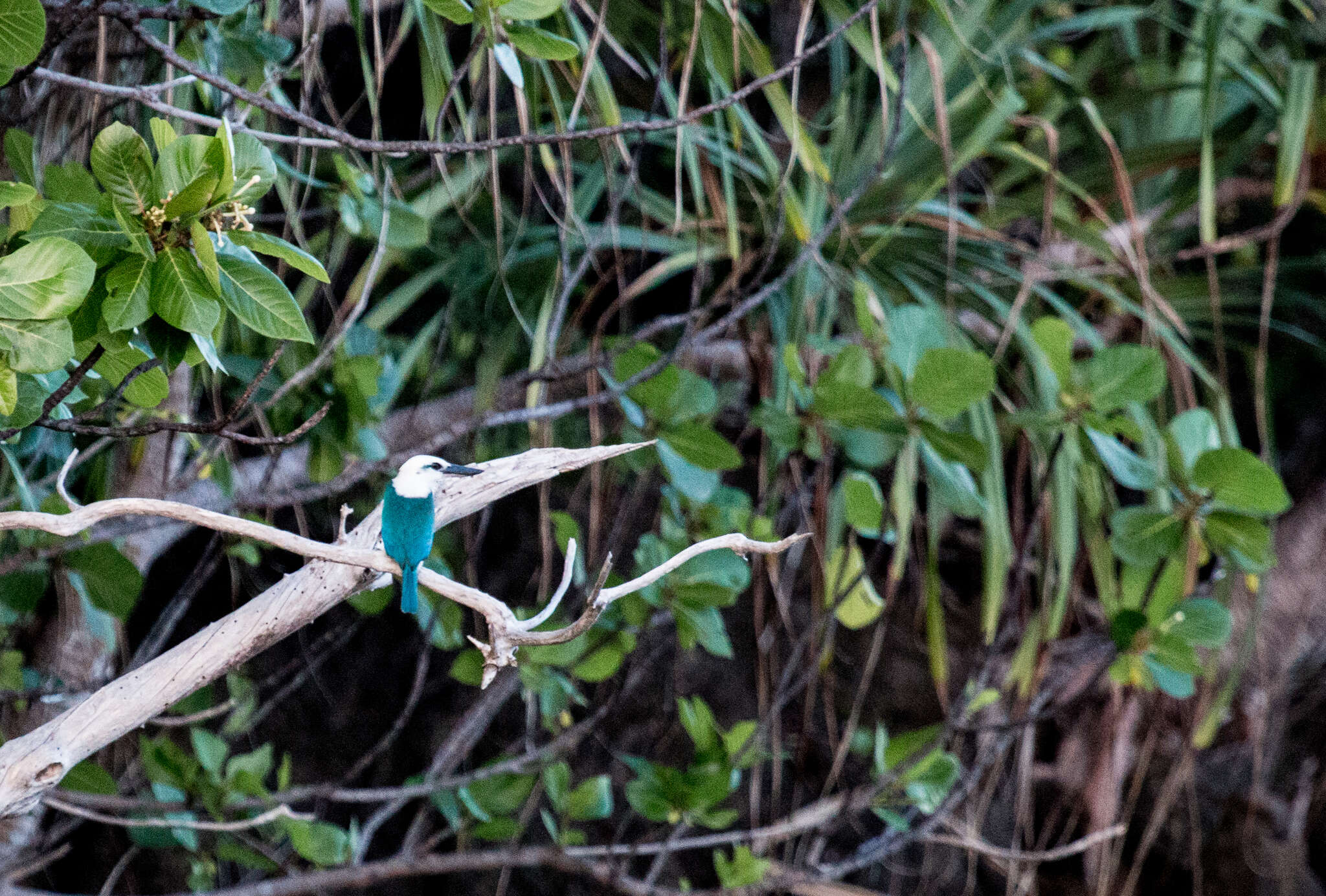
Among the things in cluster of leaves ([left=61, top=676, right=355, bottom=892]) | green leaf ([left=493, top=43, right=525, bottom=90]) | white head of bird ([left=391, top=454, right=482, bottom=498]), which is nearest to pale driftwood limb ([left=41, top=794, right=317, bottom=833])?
cluster of leaves ([left=61, top=676, right=355, bottom=892])

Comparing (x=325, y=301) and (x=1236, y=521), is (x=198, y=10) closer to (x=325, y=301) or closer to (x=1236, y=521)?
(x=325, y=301)

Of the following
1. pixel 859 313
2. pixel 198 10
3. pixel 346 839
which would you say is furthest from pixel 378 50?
pixel 346 839

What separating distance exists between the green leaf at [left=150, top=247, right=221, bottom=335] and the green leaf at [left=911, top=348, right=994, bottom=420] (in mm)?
759

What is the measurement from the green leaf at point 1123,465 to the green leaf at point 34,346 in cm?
108

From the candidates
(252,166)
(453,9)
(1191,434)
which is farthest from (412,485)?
(1191,434)

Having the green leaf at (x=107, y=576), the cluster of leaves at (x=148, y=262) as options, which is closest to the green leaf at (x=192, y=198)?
the cluster of leaves at (x=148, y=262)

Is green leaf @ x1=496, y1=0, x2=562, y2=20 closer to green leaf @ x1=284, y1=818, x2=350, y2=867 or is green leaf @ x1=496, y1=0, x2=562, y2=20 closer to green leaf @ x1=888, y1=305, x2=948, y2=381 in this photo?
green leaf @ x1=888, y1=305, x2=948, y2=381

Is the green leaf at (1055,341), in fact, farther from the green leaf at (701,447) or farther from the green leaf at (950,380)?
the green leaf at (701,447)

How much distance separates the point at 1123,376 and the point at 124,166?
3.44ft

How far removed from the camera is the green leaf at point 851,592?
1398 mm

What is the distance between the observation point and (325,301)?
187 centimetres

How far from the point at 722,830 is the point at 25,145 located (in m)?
1.74

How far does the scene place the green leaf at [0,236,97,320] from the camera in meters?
0.61

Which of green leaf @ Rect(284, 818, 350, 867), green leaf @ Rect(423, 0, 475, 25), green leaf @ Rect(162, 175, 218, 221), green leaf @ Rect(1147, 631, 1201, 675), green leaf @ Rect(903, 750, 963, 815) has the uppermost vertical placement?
green leaf @ Rect(423, 0, 475, 25)
